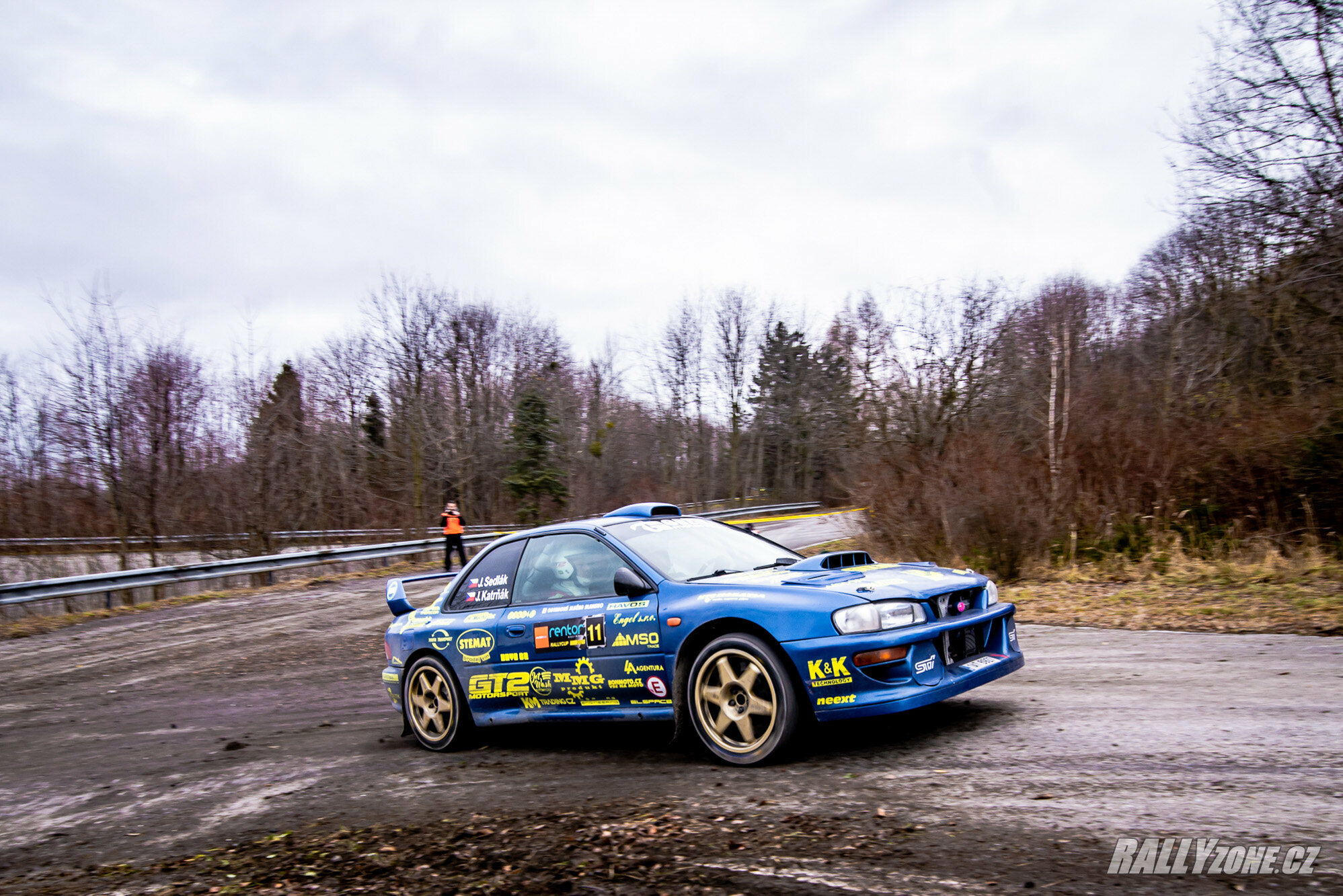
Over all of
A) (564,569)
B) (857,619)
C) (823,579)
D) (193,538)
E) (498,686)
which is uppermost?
(193,538)

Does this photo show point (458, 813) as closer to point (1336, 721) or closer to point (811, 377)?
point (1336, 721)

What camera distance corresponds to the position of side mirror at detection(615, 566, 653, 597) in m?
5.54

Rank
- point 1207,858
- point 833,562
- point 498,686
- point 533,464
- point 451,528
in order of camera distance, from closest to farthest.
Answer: point 1207,858 < point 833,562 < point 498,686 < point 451,528 < point 533,464

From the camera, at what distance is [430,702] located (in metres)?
6.64

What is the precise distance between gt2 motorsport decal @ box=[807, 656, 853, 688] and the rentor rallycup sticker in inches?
63.4

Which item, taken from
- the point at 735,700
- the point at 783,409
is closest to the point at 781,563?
the point at 735,700

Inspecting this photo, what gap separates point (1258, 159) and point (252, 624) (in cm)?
1788

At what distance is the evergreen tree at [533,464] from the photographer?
132 ft

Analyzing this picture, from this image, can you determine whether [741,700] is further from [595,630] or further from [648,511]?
[648,511]

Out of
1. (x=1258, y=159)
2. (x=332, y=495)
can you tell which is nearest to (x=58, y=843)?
(x=1258, y=159)

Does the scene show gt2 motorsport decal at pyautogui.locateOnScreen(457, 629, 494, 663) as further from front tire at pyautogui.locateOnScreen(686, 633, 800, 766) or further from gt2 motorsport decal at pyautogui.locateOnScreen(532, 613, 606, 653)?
front tire at pyautogui.locateOnScreen(686, 633, 800, 766)

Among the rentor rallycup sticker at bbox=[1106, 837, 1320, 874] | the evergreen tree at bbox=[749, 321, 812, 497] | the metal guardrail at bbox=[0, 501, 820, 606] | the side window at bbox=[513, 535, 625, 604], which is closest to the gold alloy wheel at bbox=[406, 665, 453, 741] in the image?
the side window at bbox=[513, 535, 625, 604]

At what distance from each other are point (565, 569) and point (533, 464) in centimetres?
3461

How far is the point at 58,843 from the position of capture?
4891mm
